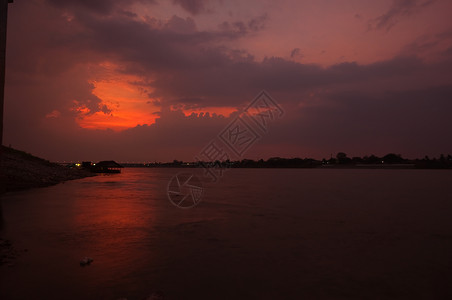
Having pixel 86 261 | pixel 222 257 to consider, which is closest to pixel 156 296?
pixel 86 261

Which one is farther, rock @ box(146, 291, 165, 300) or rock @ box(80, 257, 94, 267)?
rock @ box(80, 257, 94, 267)

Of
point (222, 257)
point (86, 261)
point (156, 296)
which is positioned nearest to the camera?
point (156, 296)

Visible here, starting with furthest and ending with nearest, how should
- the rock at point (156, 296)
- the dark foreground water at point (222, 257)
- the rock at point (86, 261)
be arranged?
the rock at point (86, 261) → the dark foreground water at point (222, 257) → the rock at point (156, 296)

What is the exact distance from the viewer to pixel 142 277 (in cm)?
734

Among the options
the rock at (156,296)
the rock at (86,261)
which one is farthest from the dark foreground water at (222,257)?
the rock at (156,296)

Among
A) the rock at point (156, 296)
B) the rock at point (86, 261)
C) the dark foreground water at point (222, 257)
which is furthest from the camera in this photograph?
the rock at point (86, 261)

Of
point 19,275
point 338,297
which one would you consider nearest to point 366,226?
point 338,297

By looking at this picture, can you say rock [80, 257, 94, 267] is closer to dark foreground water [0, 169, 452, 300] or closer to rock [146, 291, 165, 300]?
dark foreground water [0, 169, 452, 300]

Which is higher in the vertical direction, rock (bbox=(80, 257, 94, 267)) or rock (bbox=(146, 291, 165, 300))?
rock (bbox=(80, 257, 94, 267))

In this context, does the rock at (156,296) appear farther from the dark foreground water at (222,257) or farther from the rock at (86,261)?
the rock at (86,261)

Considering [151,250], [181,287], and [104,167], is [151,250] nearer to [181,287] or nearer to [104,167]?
[181,287]

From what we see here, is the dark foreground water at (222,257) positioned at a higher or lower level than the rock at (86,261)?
lower

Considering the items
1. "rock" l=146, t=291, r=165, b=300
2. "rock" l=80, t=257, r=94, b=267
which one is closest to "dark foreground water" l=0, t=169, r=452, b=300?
"rock" l=80, t=257, r=94, b=267

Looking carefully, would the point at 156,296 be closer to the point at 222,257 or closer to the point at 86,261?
the point at 86,261
